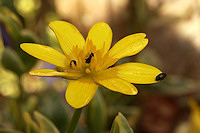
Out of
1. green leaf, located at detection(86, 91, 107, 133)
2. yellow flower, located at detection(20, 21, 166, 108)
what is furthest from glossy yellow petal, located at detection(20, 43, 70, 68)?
green leaf, located at detection(86, 91, 107, 133)

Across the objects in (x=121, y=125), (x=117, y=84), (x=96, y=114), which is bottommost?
(x=96, y=114)

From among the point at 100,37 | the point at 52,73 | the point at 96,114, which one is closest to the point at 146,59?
the point at 96,114

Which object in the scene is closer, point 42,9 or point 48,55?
point 48,55

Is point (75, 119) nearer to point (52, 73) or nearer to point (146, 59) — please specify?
point (52, 73)

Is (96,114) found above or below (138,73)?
below

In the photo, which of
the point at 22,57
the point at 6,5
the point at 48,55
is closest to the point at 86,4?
the point at 6,5

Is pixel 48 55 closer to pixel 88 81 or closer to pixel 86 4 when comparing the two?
pixel 88 81
